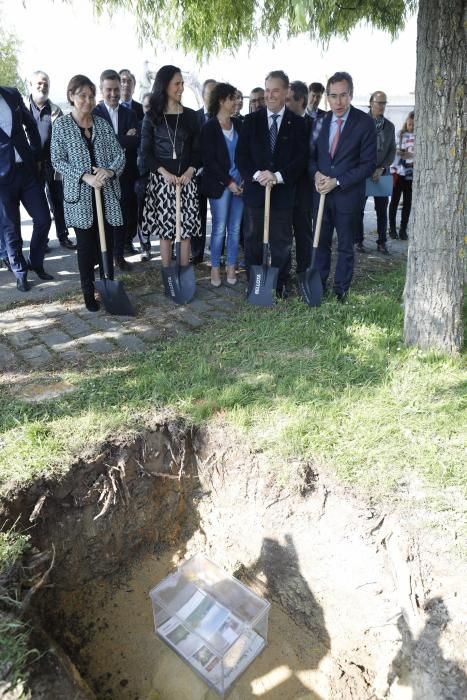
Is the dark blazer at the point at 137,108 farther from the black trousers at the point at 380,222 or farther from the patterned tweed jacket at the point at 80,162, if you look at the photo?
the black trousers at the point at 380,222

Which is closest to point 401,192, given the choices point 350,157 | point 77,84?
point 350,157

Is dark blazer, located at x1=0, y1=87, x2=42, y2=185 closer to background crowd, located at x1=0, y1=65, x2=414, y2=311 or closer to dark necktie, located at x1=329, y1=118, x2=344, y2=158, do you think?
background crowd, located at x1=0, y1=65, x2=414, y2=311

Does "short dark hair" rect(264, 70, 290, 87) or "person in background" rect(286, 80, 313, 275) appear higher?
"short dark hair" rect(264, 70, 290, 87)

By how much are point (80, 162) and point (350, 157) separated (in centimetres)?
236

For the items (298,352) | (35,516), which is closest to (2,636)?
(35,516)

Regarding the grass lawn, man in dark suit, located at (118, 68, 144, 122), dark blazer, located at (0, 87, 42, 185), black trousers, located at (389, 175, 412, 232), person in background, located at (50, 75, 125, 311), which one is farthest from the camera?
black trousers, located at (389, 175, 412, 232)

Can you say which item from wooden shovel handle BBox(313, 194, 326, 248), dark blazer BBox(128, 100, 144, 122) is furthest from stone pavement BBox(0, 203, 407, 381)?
dark blazer BBox(128, 100, 144, 122)

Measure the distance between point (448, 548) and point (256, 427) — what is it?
1.22 meters

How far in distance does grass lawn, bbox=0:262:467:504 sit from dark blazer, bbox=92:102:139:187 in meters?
2.51

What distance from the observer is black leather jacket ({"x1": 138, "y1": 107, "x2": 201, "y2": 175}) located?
4770 mm

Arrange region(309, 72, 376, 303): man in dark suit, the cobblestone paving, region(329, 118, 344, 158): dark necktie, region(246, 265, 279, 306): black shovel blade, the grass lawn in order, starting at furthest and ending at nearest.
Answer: region(246, 265, 279, 306): black shovel blade < region(329, 118, 344, 158): dark necktie < region(309, 72, 376, 303): man in dark suit < the cobblestone paving < the grass lawn

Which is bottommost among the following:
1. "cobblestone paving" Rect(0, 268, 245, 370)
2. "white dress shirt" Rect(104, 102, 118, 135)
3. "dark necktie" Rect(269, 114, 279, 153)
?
"cobblestone paving" Rect(0, 268, 245, 370)

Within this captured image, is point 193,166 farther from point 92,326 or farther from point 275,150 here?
point 92,326

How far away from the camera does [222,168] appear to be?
4.98 metres
